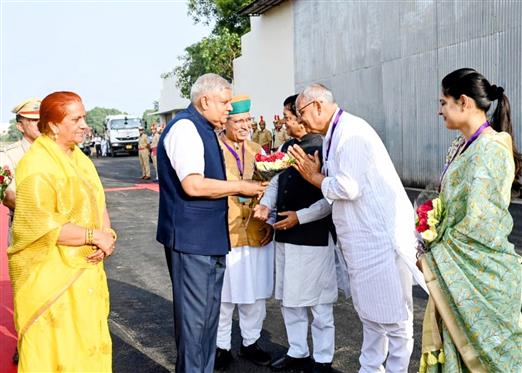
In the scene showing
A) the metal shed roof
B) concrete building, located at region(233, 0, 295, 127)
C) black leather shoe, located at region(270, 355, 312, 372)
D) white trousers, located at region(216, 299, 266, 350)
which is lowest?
black leather shoe, located at region(270, 355, 312, 372)

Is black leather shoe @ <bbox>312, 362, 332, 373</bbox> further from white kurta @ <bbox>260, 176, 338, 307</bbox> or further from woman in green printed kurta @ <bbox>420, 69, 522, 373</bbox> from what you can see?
woman in green printed kurta @ <bbox>420, 69, 522, 373</bbox>

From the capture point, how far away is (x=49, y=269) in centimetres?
296

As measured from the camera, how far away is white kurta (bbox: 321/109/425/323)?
3.53 m

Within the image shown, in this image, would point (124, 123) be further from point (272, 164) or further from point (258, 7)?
point (272, 164)

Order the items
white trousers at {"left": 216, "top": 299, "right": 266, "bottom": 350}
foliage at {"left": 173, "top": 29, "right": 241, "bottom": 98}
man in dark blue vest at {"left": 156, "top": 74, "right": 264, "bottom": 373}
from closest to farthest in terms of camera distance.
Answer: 1. man in dark blue vest at {"left": 156, "top": 74, "right": 264, "bottom": 373}
2. white trousers at {"left": 216, "top": 299, "right": 266, "bottom": 350}
3. foliage at {"left": 173, "top": 29, "right": 241, "bottom": 98}

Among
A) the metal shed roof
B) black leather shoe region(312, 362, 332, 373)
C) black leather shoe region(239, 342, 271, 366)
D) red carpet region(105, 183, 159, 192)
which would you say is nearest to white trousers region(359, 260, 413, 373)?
black leather shoe region(312, 362, 332, 373)

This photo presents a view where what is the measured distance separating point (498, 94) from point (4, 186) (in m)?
3.46

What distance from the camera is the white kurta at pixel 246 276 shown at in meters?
4.56

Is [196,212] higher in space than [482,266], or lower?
higher

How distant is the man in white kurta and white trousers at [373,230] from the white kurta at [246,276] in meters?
1.09

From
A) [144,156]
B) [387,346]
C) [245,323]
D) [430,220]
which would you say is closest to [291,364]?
[245,323]

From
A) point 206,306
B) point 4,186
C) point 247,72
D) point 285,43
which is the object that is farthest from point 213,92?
point 247,72

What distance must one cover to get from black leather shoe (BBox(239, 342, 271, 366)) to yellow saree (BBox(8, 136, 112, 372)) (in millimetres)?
1718

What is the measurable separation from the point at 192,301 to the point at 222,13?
30.0 metres
